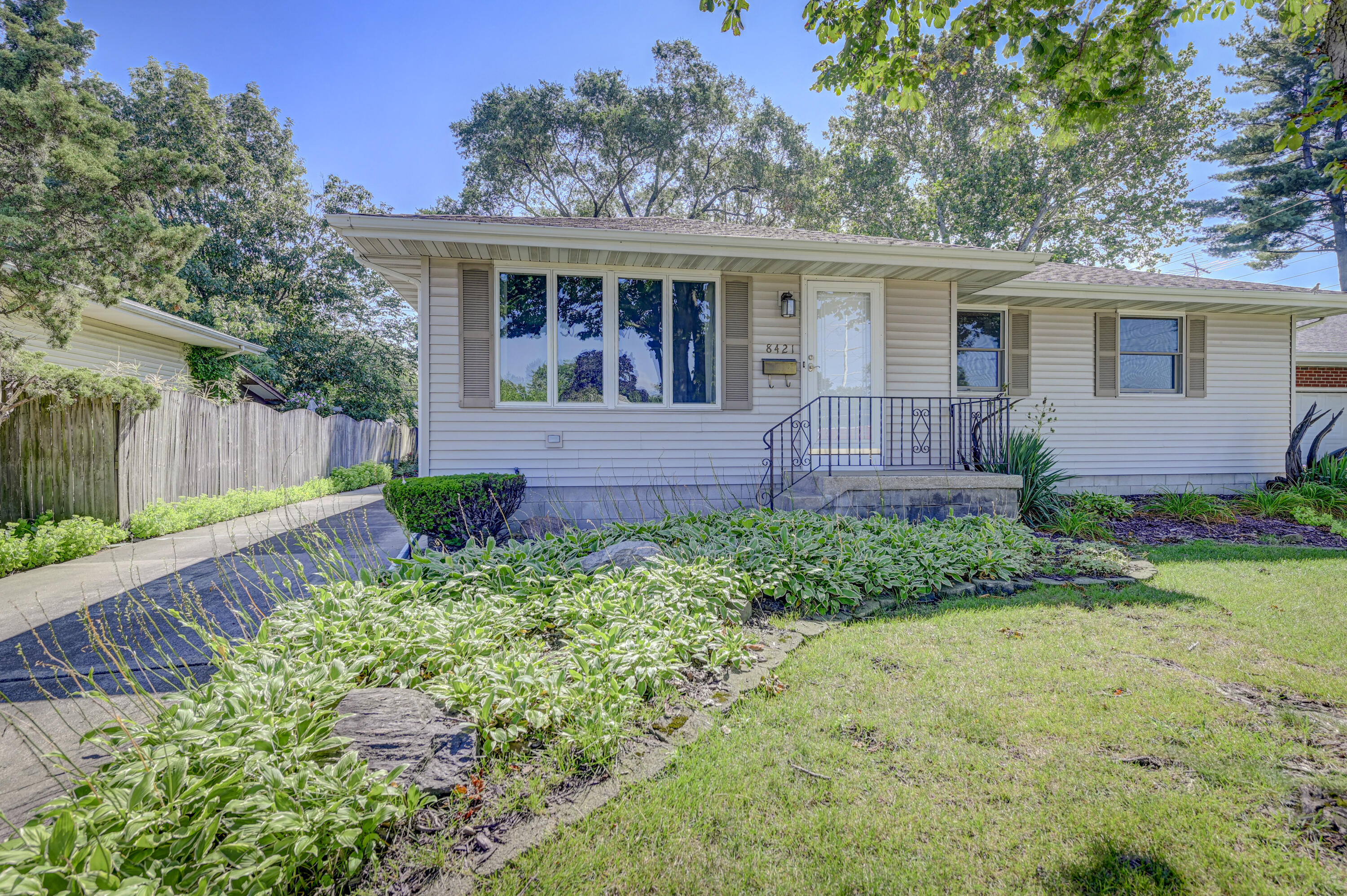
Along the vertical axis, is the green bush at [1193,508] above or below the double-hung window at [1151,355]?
below

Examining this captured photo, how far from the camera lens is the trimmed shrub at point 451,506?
4.83m

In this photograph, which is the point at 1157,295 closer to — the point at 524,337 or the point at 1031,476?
the point at 1031,476

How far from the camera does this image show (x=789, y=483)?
20.7 ft

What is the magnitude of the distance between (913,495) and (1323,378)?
1048 centimetres

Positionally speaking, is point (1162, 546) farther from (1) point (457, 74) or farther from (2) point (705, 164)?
(1) point (457, 74)

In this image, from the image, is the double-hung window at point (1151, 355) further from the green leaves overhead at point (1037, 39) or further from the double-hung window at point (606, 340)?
the double-hung window at point (606, 340)

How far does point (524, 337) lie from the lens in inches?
240

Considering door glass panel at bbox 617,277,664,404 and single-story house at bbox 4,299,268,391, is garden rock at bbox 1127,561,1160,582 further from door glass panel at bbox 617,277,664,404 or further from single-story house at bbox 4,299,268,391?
single-story house at bbox 4,299,268,391

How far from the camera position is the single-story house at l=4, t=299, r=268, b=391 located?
711 cm

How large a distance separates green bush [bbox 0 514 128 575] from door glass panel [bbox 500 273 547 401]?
4102mm

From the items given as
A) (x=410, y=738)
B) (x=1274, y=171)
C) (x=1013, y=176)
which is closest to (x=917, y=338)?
(x=410, y=738)

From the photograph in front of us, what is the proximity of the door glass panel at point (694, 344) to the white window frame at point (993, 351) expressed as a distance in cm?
392

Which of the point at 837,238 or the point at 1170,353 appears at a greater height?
the point at 837,238

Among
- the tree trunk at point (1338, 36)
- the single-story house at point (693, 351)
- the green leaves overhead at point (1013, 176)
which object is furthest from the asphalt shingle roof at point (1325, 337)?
the tree trunk at point (1338, 36)
